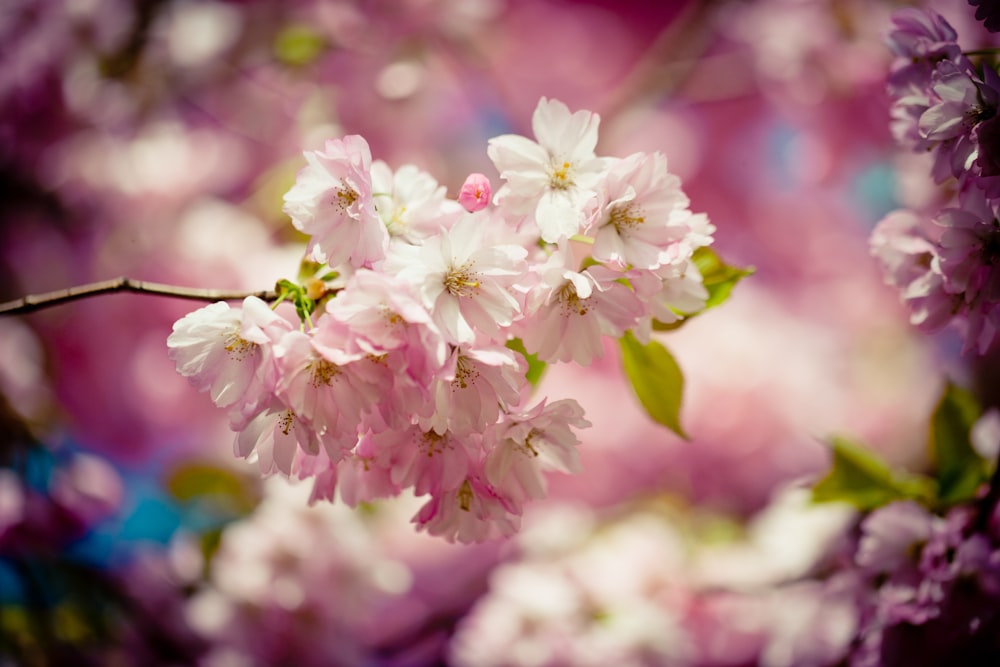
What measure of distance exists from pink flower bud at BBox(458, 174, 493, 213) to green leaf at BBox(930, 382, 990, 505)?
1.61 feet

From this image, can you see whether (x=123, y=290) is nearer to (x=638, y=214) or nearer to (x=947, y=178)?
(x=638, y=214)

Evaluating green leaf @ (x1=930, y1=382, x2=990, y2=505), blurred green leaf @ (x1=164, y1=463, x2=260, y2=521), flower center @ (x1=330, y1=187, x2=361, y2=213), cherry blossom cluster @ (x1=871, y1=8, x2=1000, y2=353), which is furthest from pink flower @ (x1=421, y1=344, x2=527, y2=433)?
blurred green leaf @ (x1=164, y1=463, x2=260, y2=521)

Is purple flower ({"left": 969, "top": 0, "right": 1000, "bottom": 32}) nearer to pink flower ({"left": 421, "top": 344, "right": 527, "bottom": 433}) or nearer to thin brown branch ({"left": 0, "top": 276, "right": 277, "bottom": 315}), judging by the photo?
pink flower ({"left": 421, "top": 344, "right": 527, "bottom": 433})

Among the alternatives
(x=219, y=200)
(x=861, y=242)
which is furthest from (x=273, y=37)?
(x=861, y=242)

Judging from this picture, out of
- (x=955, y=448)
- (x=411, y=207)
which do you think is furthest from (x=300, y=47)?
(x=955, y=448)

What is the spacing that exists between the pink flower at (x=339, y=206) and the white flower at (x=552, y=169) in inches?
2.9

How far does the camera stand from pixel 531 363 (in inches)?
19.6

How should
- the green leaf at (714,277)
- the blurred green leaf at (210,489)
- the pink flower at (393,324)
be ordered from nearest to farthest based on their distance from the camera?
the pink flower at (393,324)
the green leaf at (714,277)
the blurred green leaf at (210,489)

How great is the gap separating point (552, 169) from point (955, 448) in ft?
1.58

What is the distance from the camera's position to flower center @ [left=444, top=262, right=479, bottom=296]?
40cm

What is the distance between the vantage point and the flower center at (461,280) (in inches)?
15.8

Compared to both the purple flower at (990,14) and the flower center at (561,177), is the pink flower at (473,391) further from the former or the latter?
the purple flower at (990,14)

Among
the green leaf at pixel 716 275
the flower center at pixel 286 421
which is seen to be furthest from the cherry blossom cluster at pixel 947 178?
the flower center at pixel 286 421

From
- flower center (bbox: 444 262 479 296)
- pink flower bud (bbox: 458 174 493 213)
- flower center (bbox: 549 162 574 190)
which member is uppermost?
pink flower bud (bbox: 458 174 493 213)
